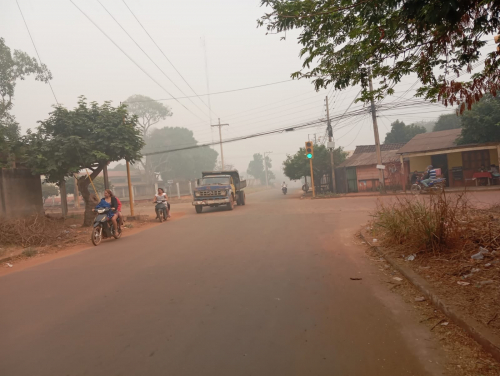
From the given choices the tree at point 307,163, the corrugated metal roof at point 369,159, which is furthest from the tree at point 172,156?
the corrugated metal roof at point 369,159

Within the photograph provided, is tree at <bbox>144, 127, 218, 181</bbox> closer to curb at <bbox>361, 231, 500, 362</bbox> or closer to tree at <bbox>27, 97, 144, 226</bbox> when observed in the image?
tree at <bbox>27, 97, 144, 226</bbox>

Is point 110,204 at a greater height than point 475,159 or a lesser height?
lesser

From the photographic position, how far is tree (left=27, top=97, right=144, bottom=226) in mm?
13414

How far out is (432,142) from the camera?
2672 cm

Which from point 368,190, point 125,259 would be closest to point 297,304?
point 125,259

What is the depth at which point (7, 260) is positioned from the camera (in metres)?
8.34

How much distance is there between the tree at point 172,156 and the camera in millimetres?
62812

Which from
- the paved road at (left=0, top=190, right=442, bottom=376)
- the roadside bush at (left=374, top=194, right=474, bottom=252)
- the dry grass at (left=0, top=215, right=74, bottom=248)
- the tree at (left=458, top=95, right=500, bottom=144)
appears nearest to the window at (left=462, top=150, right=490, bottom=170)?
the tree at (left=458, top=95, right=500, bottom=144)

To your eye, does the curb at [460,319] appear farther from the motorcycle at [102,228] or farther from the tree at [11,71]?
the tree at [11,71]

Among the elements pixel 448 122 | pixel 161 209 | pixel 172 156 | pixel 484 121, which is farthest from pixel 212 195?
pixel 172 156

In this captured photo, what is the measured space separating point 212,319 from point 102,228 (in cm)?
765

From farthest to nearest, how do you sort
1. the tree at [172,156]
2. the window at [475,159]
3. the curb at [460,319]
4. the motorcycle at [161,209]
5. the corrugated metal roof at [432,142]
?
the tree at [172,156], the corrugated metal roof at [432,142], the window at [475,159], the motorcycle at [161,209], the curb at [460,319]

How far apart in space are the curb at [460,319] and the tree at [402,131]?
1673 inches

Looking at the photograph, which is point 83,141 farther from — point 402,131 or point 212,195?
point 402,131
